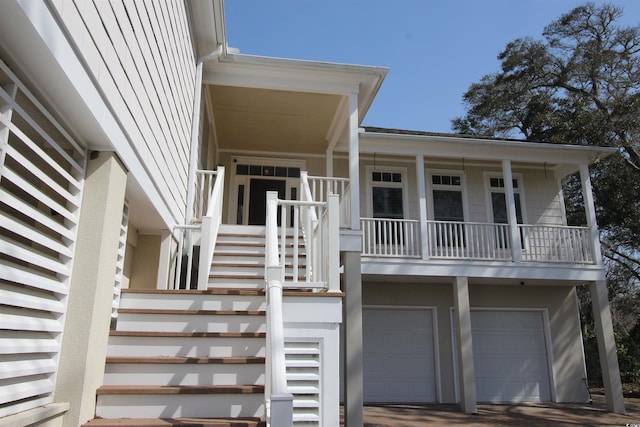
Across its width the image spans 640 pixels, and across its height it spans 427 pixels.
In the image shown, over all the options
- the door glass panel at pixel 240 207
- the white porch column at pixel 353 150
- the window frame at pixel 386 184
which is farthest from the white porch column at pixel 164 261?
the window frame at pixel 386 184

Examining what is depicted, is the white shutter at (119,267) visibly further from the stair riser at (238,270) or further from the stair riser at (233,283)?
the stair riser at (238,270)

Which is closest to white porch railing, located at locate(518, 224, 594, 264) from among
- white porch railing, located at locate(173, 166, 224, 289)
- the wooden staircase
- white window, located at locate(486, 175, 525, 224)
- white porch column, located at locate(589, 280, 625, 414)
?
white porch column, located at locate(589, 280, 625, 414)

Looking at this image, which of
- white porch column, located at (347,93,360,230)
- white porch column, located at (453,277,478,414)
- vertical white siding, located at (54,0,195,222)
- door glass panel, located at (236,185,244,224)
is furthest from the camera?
door glass panel, located at (236,185,244,224)

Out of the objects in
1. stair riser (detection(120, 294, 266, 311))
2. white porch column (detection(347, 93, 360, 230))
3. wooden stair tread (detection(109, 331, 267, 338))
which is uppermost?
white porch column (detection(347, 93, 360, 230))

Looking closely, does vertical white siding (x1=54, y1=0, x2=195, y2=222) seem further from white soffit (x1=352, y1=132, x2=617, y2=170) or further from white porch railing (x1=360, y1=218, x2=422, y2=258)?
white soffit (x1=352, y1=132, x2=617, y2=170)

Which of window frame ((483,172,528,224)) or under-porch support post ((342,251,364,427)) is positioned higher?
window frame ((483,172,528,224))

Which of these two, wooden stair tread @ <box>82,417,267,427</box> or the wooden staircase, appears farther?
the wooden staircase

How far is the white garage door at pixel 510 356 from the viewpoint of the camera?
978cm

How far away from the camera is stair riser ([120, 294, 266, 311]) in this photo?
3.96 metres

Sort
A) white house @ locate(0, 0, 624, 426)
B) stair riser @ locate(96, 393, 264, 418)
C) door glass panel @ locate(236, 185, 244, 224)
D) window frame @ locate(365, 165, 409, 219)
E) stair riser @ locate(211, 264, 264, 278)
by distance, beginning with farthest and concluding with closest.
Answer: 1. window frame @ locate(365, 165, 409, 219)
2. door glass panel @ locate(236, 185, 244, 224)
3. stair riser @ locate(211, 264, 264, 278)
4. stair riser @ locate(96, 393, 264, 418)
5. white house @ locate(0, 0, 624, 426)

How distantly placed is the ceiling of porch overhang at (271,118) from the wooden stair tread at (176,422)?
5293 mm

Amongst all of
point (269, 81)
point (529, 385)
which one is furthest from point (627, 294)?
point (269, 81)

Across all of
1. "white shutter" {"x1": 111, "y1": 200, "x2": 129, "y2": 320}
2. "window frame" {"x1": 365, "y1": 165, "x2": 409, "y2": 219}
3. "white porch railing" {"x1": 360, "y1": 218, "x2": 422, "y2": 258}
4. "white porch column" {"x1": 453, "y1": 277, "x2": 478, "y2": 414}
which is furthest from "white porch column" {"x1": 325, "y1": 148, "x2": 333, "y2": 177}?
"white shutter" {"x1": 111, "y1": 200, "x2": 129, "y2": 320}

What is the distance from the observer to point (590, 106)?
16.2m
